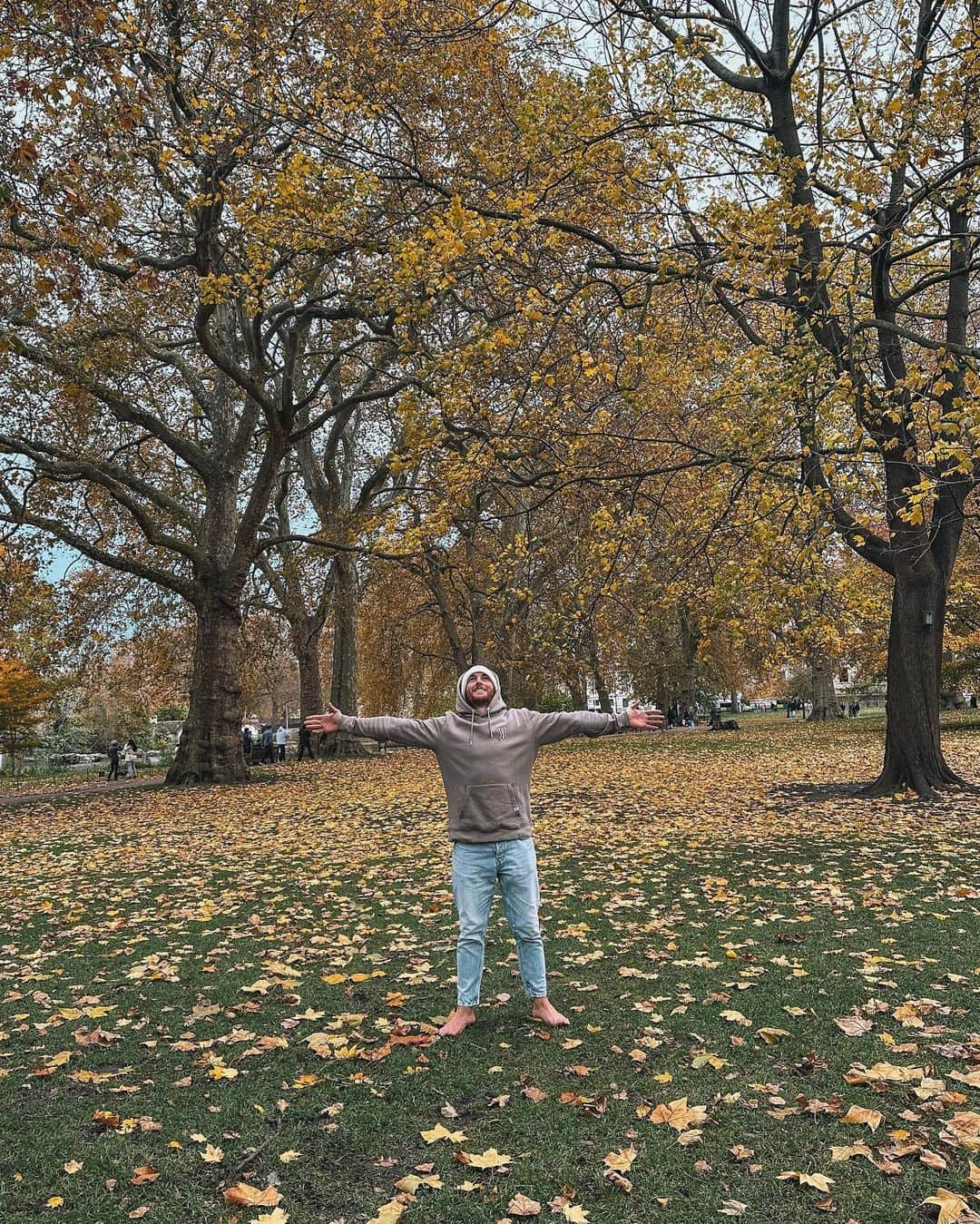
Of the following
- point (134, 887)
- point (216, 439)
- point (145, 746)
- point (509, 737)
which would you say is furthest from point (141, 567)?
point (145, 746)

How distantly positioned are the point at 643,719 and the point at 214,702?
16650 millimetres

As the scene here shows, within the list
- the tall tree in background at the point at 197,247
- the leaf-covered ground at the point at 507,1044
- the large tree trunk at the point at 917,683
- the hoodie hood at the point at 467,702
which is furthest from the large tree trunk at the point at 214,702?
the hoodie hood at the point at 467,702

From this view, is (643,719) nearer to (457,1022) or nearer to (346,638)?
(457,1022)

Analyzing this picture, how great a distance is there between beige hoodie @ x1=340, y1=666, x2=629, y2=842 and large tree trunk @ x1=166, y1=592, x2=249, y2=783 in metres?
15.9

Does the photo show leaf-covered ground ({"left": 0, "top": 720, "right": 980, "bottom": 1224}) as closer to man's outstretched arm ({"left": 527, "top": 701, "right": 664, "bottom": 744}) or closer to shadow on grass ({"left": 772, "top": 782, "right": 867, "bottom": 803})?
man's outstretched arm ({"left": 527, "top": 701, "right": 664, "bottom": 744})

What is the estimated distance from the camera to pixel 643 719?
4922mm

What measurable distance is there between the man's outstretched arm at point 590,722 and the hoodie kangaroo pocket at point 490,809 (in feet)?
1.27

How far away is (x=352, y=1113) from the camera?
151 inches

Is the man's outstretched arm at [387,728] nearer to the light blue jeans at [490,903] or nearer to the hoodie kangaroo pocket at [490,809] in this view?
the hoodie kangaroo pocket at [490,809]

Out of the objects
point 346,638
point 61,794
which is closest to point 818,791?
point 346,638

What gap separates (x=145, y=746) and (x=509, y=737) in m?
44.0

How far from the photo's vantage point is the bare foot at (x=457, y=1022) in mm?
4695

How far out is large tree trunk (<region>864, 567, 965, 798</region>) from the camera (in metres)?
12.6

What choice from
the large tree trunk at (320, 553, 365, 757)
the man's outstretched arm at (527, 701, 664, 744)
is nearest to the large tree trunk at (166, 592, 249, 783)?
the large tree trunk at (320, 553, 365, 757)
